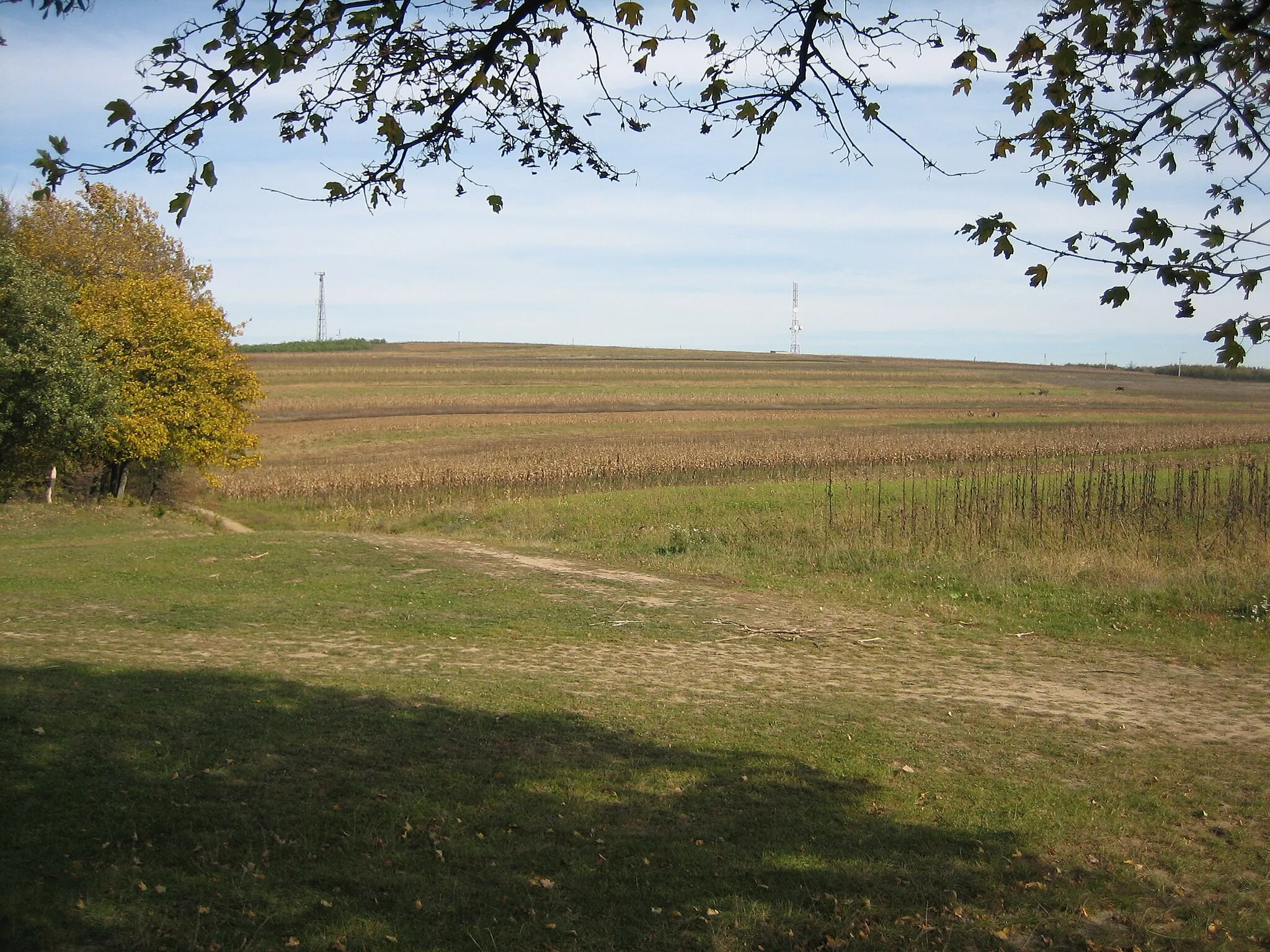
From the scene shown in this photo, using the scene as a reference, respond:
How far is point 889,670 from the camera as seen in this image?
37.8ft

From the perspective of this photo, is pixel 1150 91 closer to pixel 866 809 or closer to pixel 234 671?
pixel 866 809

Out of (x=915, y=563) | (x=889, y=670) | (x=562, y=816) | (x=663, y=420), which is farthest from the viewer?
(x=663, y=420)

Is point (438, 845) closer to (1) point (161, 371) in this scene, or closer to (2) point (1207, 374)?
(1) point (161, 371)

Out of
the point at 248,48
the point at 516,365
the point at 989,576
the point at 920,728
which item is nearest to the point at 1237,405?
the point at 516,365

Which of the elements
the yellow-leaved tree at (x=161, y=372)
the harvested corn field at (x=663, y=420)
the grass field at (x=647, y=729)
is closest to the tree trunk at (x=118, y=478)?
the yellow-leaved tree at (x=161, y=372)

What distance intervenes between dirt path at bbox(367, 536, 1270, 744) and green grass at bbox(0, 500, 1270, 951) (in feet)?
1.32

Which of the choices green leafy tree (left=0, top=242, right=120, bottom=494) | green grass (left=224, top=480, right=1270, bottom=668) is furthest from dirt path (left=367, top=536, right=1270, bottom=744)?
green leafy tree (left=0, top=242, right=120, bottom=494)

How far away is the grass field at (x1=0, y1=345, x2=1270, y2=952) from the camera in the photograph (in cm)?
483

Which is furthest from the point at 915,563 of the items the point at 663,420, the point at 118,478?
the point at 663,420

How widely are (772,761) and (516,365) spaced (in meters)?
84.6

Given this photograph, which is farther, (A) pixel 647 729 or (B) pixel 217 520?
(B) pixel 217 520

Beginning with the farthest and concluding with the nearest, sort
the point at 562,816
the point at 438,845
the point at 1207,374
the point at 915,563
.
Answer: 1. the point at 1207,374
2. the point at 915,563
3. the point at 562,816
4. the point at 438,845

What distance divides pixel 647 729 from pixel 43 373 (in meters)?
20.8

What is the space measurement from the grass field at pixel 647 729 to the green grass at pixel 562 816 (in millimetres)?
29
